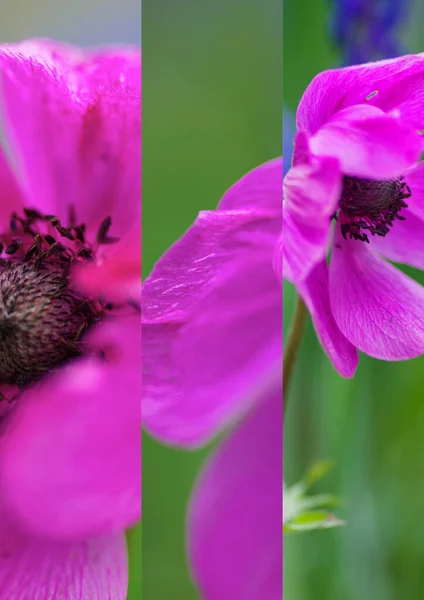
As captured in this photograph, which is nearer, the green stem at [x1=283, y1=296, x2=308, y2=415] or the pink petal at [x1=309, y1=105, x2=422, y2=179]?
the pink petal at [x1=309, y1=105, x2=422, y2=179]

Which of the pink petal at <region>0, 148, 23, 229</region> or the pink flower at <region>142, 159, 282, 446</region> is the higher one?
the pink petal at <region>0, 148, 23, 229</region>

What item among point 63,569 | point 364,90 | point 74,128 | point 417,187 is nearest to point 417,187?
point 417,187

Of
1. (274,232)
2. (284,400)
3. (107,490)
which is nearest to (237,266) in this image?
(274,232)

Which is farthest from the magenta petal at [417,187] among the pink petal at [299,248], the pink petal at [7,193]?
the pink petal at [7,193]

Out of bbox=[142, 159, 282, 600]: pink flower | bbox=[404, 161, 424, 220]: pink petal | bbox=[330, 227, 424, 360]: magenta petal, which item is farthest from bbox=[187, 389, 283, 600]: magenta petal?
bbox=[404, 161, 424, 220]: pink petal

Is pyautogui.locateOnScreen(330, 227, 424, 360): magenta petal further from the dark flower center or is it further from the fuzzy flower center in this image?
the fuzzy flower center

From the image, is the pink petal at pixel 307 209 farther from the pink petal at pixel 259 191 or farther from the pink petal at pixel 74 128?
the pink petal at pixel 74 128
